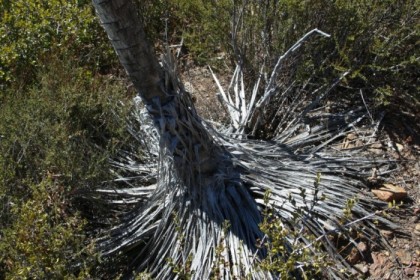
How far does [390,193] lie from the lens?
3.77 m

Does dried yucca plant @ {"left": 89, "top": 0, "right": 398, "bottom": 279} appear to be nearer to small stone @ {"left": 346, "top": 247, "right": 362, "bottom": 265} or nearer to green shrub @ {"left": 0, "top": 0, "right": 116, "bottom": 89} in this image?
small stone @ {"left": 346, "top": 247, "right": 362, "bottom": 265}

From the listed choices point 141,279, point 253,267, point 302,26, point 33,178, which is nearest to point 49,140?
point 33,178

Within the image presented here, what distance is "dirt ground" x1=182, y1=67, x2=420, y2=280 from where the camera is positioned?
11.5ft

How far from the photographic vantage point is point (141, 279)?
3.11 metres

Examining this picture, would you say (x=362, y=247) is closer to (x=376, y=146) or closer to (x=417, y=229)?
(x=417, y=229)

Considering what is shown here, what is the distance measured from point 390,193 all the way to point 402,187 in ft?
0.49

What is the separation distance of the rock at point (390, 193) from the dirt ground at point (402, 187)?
5cm

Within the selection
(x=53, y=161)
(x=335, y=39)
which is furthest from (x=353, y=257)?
(x=53, y=161)

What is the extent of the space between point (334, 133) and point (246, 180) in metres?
0.86

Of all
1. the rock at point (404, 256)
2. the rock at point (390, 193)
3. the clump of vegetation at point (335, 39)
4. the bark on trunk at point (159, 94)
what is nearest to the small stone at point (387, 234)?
the rock at point (404, 256)

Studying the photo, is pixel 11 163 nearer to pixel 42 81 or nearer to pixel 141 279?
pixel 42 81

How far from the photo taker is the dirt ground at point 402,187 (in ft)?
11.5

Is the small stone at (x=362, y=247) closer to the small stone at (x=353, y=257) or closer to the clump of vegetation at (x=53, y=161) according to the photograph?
the small stone at (x=353, y=257)

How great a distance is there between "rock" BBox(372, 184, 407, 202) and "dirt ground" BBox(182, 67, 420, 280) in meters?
0.05
